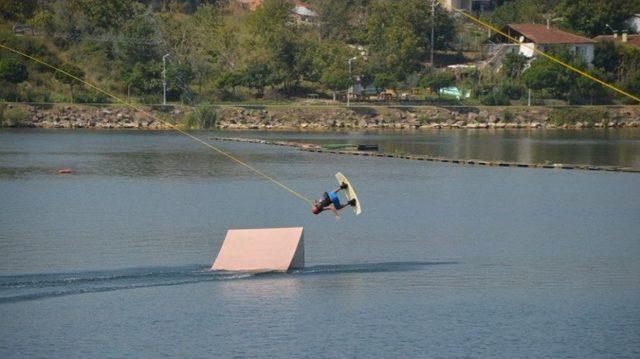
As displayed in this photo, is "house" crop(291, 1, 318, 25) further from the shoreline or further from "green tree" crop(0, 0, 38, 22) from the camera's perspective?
the shoreline

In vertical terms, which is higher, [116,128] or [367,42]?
[367,42]

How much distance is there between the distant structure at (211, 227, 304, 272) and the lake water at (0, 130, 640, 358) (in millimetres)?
495

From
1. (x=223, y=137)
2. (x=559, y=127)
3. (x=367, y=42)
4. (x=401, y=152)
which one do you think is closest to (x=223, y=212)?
(x=401, y=152)

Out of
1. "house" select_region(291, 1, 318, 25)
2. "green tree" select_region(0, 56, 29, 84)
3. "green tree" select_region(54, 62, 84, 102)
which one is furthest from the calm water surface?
"house" select_region(291, 1, 318, 25)

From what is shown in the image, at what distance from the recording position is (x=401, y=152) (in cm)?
7019

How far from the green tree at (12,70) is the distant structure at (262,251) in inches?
2658

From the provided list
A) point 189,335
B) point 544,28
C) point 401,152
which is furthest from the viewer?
point 544,28

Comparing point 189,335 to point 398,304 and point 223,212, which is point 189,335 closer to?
point 398,304

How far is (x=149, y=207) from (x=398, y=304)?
1908 cm

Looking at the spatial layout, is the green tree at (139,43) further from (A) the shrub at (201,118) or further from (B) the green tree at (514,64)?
(B) the green tree at (514,64)

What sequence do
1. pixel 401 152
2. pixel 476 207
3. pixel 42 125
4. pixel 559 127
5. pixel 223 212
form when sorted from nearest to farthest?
pixel 223 212, pixel 476 207, pixel 401 152, pixel 42 125, pixel 559 127

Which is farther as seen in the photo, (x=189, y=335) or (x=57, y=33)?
(x=57, y=33)

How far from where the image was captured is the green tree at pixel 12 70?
306ft

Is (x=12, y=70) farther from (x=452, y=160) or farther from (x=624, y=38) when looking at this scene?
(x=624, y=38)
